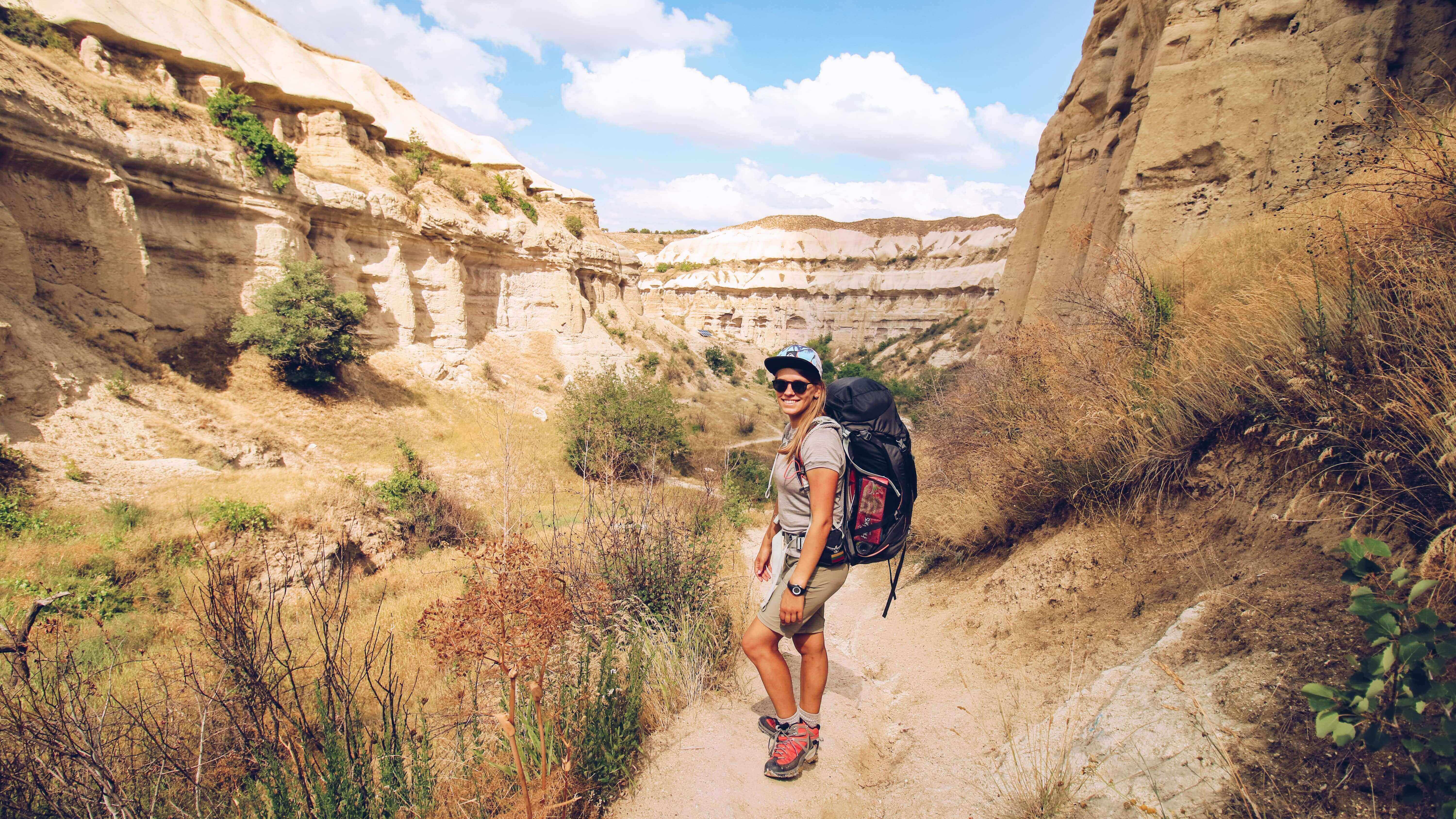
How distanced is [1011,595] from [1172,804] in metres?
2.16

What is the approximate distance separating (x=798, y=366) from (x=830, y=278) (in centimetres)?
4988

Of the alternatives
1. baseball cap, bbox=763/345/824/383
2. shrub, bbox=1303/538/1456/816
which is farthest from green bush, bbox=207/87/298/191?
shrub, bbox=1303/538/1456/816

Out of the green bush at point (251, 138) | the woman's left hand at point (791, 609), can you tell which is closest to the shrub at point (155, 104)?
the green bush at point (251, 138)

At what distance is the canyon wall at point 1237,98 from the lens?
22.6 feet

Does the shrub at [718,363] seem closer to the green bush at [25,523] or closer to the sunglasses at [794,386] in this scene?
the green bush at [25,523]

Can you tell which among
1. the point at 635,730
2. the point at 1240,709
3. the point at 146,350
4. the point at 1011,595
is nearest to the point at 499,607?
the point at 635,730

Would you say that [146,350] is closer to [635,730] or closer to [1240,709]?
[635,730]

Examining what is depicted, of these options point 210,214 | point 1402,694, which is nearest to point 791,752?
point 1402,694

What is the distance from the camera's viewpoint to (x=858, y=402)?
8.18 feet

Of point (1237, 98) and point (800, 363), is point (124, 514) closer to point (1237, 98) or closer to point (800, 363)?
point (800, 363)

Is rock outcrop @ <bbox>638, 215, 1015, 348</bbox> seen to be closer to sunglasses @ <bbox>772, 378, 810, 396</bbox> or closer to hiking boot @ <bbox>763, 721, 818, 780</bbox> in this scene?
sunglasses @ <bbox>772, 378, 810, 396</bbox>

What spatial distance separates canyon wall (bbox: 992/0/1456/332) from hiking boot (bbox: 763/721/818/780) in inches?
250

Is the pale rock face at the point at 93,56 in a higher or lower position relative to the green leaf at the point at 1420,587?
higher

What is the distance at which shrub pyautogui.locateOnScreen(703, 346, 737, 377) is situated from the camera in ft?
104
